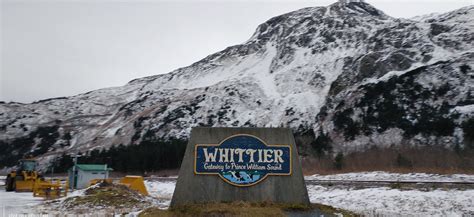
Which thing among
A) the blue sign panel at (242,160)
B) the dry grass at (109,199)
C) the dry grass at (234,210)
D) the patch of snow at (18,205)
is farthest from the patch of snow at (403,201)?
the patch of snow at (18,205)

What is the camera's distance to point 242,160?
1209 centimetres

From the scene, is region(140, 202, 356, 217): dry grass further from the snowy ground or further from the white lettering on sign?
the snowy ground

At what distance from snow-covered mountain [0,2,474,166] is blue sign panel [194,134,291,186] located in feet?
129

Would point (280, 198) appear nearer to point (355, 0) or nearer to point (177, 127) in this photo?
point (177, 127)

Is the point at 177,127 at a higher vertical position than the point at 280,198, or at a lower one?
higher

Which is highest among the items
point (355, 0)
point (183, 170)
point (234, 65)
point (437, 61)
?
point (355, 0)

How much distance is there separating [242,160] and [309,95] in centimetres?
6793

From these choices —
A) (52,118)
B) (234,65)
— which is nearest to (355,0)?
(234,65)

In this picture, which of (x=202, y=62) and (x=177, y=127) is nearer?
(x=177, y=127)

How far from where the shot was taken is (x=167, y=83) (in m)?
111

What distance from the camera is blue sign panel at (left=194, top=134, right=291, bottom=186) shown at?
11992 millimetres

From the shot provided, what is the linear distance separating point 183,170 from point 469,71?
60.0 m

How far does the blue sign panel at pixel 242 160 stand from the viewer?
39.3ft

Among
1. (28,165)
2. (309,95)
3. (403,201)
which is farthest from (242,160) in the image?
(309,95)
